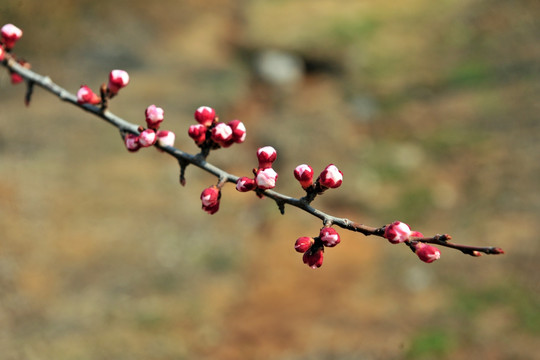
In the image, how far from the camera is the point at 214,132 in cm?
194

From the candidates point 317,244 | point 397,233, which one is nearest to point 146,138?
point 317,244

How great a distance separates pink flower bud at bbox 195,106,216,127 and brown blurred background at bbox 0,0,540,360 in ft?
16.7

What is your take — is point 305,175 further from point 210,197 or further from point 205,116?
point 205,116

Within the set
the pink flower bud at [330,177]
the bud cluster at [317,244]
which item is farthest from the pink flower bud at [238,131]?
the bud cluster at [317,244]

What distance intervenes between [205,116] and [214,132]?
0.12 metres

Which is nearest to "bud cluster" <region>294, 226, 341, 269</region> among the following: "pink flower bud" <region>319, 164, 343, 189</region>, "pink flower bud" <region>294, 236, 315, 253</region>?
"pink flower bud" <region>294, 236, 315, 253</region>

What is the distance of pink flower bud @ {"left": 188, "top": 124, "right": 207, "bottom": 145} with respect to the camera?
195 centimetres

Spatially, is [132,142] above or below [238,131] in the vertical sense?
below

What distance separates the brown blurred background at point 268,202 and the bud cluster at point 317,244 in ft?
17.2

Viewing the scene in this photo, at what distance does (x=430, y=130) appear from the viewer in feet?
38.8

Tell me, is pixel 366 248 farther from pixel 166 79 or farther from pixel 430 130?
pixel 166 79

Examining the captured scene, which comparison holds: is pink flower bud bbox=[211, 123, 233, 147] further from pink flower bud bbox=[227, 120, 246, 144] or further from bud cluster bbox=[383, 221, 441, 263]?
bud cluster bbox=[383, 221, 441, 263]

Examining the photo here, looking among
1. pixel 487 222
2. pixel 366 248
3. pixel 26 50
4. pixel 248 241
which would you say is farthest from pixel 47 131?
pixel 487 222

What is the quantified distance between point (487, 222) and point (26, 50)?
9369mm
